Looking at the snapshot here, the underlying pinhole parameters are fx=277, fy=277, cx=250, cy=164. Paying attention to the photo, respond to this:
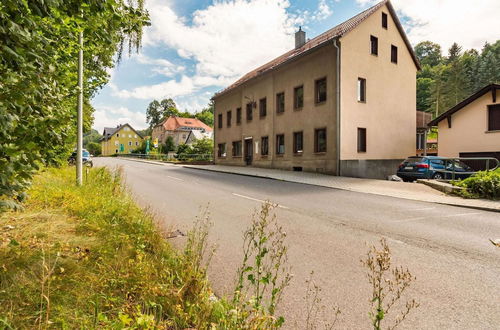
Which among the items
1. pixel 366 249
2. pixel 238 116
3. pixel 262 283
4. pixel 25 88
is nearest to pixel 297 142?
pixel 238 116

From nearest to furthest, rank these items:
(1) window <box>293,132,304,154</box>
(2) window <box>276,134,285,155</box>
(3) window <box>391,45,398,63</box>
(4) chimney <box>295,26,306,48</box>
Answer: (1) window <box>293,132,304,154</box>, (3) window <box>391,45,398,63</box>, (2) window <box>276,134,285,155</box>, (4) chimney <box>295,26,306,48</box>

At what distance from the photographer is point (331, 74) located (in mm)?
18188

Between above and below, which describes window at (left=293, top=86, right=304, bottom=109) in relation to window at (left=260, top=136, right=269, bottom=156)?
above

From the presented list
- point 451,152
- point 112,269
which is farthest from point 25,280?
point 451,152

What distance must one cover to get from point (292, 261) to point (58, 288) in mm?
2785

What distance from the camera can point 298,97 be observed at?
832 inches

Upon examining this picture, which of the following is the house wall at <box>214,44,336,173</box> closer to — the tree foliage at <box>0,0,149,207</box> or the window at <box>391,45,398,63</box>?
the window at <box>391,45,398,63</box>

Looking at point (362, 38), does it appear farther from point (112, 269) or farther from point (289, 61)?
point (112, 269)

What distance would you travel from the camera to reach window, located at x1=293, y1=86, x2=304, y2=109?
20.7 m

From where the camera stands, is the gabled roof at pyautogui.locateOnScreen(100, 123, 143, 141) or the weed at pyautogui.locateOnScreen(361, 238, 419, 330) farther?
the gabled roof at pyautogui.locateOnScreen(100, 123, 143, 141)

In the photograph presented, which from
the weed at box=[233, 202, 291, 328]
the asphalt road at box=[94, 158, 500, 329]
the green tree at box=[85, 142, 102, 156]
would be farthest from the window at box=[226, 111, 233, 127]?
the green tree at box=[85, 142, 102, 156]

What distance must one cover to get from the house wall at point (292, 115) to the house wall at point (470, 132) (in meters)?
10.0

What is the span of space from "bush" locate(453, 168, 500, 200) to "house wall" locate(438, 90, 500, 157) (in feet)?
35.8

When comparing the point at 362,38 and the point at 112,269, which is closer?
the point at 112,269
